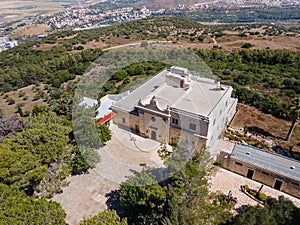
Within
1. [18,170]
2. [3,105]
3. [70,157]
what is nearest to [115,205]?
[70,157]

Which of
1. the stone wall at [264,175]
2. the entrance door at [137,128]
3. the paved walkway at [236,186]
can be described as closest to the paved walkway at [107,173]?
the entrance door at [137,128]

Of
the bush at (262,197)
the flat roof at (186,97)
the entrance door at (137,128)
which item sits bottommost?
the bush at (262,197)

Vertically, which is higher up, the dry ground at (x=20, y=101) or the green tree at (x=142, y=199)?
the green tree at (x=142, y=199)

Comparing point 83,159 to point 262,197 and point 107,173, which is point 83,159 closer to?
point 107,173

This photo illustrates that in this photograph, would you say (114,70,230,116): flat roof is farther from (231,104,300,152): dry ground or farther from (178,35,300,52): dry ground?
(178,35,300,52): dry ground

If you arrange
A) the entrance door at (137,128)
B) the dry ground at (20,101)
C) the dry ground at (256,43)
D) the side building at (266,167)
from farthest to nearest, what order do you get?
the dry ground at (256,43), the dry ground at (20,101), the entrance door at (137,128), the side building at (266,167)

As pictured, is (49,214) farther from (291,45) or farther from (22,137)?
(291,45)

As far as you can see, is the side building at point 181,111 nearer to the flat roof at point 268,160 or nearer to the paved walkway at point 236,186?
the paved walkway at point 236,186
